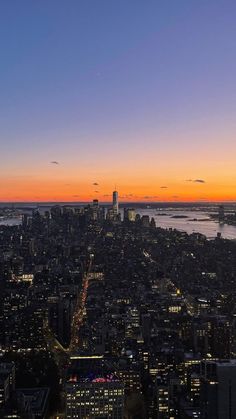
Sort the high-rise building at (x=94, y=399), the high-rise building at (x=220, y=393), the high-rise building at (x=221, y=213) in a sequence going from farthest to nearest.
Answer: the high-rise building at (x=221, y=213) < the high-rise building at (x=94, y=399) < the high-rise building at (x=220, y=393)

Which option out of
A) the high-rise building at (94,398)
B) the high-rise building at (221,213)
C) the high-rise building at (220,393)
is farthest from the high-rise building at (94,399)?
the high-rise building at (221,213)

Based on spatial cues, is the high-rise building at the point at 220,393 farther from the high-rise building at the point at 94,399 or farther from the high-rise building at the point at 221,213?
the high-rise building at the point at 221,213

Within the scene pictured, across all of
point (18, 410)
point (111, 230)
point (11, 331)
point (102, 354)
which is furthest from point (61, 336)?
point (111, 230)

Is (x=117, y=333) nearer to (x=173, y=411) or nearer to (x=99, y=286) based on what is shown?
(x=173, y=411)

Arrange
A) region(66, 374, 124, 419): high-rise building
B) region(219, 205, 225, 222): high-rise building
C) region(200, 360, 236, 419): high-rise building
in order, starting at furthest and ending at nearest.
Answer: region(219, 205, 225, 222): high-rise building < region(66, 374, 124, 419): high-rise building < region(200, 360, 236, 419): high-rise building

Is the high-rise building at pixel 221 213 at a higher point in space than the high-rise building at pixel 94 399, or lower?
higher

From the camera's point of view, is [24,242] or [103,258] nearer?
[103,258]

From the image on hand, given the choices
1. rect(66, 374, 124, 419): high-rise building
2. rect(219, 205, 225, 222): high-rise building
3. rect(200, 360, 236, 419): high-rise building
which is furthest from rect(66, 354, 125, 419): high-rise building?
rect(219, 205, 225, 222): high-rise building

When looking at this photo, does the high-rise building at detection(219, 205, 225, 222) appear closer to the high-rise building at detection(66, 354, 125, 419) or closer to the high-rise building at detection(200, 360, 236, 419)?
the high-rise building at detection(66, 354, 125, 419)
